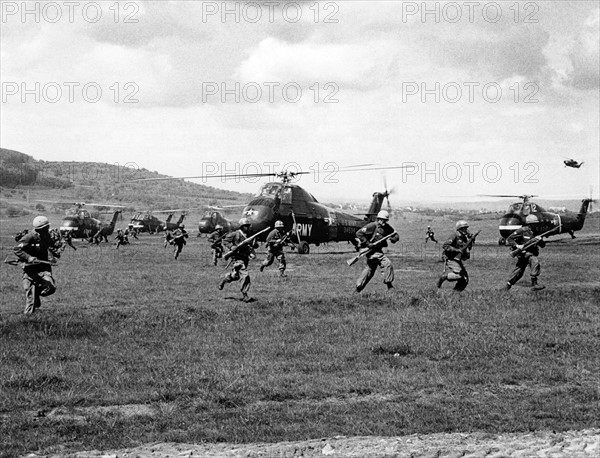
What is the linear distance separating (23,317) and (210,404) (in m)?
6.81

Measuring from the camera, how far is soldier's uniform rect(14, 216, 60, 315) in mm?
15984

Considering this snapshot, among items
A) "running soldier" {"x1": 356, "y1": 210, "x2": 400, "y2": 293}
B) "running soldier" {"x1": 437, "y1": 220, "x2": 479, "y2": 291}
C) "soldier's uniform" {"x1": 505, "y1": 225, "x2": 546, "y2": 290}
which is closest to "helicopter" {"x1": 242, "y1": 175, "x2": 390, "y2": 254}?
"soldier's uniform" {"x1": 505, "y1": 225, "x2": 546, "y2": 290}

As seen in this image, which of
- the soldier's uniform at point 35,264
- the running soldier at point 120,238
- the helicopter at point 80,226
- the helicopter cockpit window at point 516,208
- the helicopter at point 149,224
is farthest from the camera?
the helicopter at point 149,224

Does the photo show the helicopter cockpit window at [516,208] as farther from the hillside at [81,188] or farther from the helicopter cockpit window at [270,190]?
the hillside at [81,188]

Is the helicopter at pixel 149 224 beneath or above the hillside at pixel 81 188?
beneath

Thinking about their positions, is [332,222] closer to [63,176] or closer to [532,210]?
[532,210]

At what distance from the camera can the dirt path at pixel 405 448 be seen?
749 centimetres

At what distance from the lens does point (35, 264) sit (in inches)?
633

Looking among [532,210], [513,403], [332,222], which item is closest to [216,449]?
[513,403]

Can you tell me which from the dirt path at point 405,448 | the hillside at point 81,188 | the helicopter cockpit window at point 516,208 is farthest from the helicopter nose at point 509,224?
the hillside at point 81,188

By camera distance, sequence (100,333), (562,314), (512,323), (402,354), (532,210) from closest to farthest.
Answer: (402,354)
(100,333)
(512,323)
(562,314)
(532,210)

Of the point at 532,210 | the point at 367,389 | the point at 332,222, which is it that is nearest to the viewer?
the point at 367,389

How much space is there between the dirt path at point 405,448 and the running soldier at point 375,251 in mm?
11323

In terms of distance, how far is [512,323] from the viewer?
15156mm
